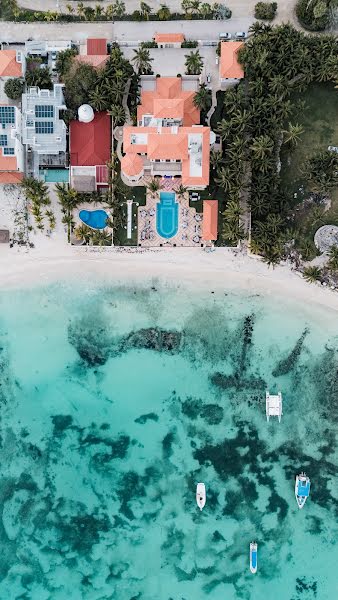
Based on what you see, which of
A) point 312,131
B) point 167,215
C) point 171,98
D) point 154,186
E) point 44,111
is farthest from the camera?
point 167,215

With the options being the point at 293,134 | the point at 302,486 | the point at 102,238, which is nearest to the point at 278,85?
the point at 293,134

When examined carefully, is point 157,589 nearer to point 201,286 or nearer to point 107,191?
point 201,286

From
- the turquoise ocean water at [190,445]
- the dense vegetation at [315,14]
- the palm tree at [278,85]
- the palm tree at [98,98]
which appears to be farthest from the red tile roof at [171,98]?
the turquoise ocean water at [190,445]

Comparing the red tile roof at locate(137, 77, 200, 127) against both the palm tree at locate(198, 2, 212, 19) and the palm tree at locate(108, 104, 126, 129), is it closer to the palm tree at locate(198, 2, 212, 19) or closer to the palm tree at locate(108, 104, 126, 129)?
the palm tree at locate(108, 104, 126, 129)

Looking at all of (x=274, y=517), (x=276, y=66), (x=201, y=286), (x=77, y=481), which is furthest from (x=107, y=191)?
(x=274, y=517)

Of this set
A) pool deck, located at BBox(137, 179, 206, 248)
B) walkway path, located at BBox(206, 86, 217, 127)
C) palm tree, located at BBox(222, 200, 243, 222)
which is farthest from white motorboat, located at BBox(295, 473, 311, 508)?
walkway path, located at BBox(206, 86, 217, 127)

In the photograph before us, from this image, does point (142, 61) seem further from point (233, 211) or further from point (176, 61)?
point (233, 211)

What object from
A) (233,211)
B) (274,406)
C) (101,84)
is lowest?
(274,406)
